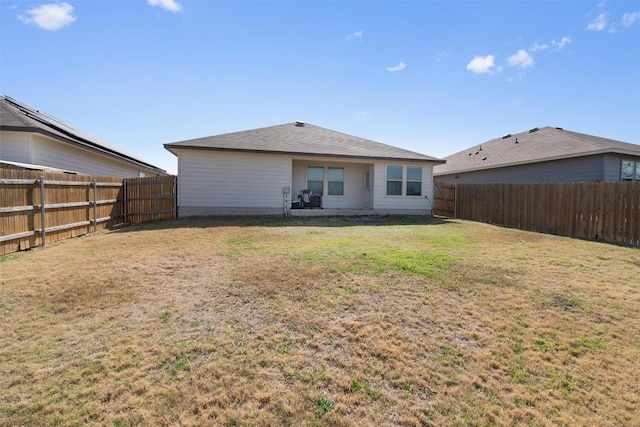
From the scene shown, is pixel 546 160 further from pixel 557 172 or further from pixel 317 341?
pixel 317 341

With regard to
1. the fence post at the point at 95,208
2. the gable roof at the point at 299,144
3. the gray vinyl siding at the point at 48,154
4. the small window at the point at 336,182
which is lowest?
the fence post at the point at 95,208

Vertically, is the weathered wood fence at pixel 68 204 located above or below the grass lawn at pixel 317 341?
above

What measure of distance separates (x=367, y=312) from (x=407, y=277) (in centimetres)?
145

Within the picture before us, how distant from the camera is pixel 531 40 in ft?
38.2

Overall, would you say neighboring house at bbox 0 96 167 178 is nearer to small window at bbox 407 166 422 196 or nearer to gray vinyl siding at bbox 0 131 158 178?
gray vinyl siding at bbox 0 131 158 178

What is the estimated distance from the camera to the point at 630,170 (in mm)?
13922

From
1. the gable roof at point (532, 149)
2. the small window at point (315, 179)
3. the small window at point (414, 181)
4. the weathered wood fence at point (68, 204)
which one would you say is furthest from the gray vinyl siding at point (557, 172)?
the weathered wood fence at point (68, 204)

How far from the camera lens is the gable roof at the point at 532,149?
1389 cm

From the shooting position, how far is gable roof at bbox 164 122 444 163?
1317 centimetres

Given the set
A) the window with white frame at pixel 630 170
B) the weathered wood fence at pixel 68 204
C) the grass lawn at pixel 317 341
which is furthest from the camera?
the window with white frame at pixel 630 170

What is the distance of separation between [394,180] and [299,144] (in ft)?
15.8

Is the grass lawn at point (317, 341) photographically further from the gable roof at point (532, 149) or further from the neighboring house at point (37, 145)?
the gable roof at point (532, 149)

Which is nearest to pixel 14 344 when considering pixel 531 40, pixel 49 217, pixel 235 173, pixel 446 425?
pixel 446 425

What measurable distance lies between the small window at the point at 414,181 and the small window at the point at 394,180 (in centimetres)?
47
